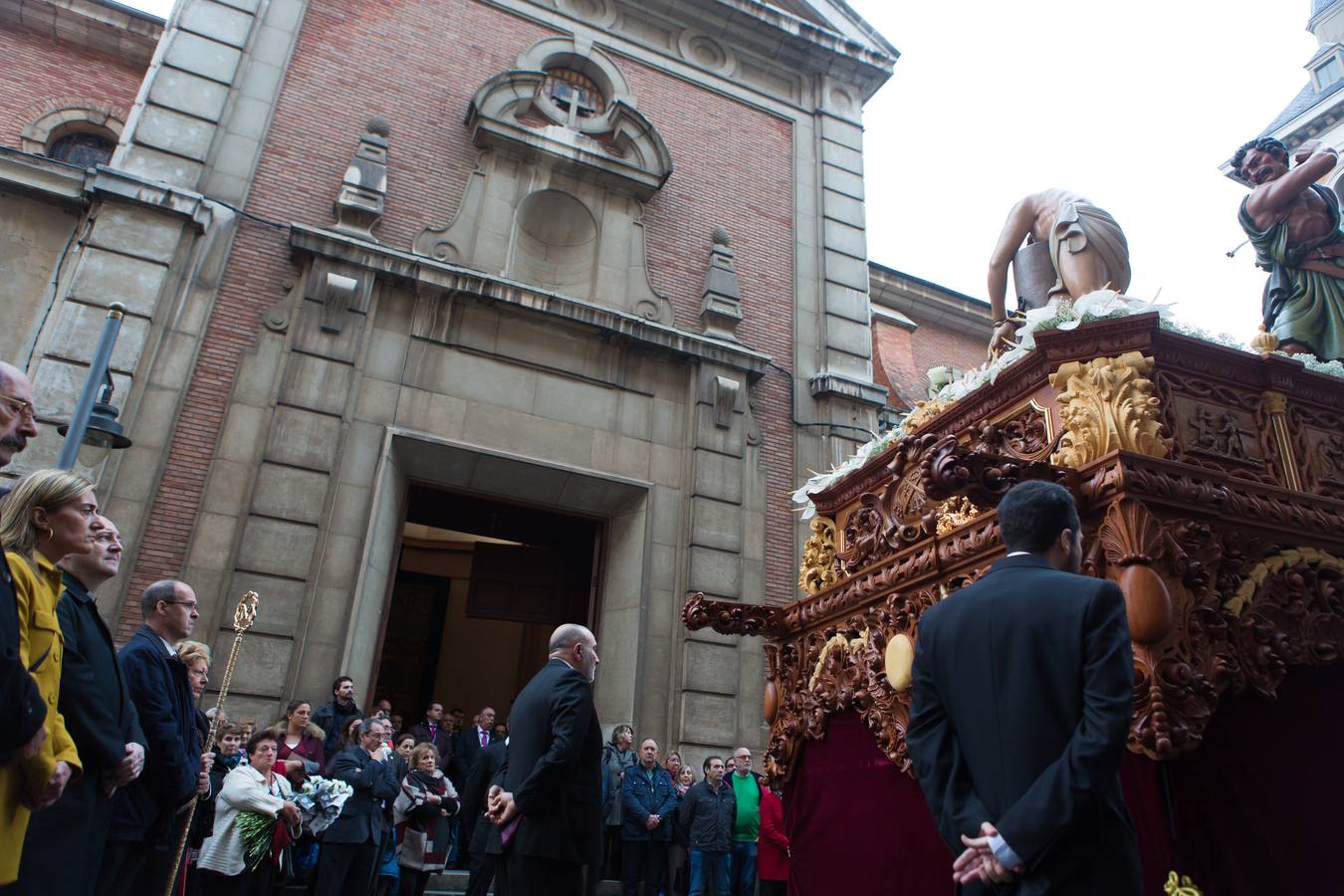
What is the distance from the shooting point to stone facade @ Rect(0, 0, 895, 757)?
33.5 ft

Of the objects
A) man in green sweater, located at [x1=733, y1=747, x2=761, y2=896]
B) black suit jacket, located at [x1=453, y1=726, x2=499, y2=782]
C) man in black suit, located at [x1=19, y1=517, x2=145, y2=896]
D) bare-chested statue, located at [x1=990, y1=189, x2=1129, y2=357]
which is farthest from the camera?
black suit jacket, located at [x1=453, y1=726, x2=499, y2=782]

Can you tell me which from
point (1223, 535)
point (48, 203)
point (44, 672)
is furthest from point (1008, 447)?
point (48, 203)

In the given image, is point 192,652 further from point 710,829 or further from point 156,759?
point 710,829

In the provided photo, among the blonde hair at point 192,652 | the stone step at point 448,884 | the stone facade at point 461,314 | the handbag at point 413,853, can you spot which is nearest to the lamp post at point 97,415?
the stone facade at point 461,314

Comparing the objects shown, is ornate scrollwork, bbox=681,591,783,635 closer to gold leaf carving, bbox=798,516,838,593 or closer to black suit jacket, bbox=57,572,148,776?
gold leaf carving, bbox=798,516,838,593

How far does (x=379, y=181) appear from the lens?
1238 centimetres

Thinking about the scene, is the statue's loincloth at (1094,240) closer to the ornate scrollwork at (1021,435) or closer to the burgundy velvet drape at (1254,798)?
the ornate scrollwork at (1021,435)

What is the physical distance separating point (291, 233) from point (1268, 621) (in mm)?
11346

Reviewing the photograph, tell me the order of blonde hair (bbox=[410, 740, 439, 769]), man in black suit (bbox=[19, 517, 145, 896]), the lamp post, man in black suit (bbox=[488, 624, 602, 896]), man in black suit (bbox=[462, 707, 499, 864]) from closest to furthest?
man in black suit (bbox=[19, 517, 145, 896])
man in black suit (bbox=[488, 624, 602, 896])
the lamp post
blonde hair (bbox=[410, 740, 439, 769])
man in black suit (bbox=[462, 707, 499, 864])

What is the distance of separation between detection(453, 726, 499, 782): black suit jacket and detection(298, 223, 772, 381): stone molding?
223 inches

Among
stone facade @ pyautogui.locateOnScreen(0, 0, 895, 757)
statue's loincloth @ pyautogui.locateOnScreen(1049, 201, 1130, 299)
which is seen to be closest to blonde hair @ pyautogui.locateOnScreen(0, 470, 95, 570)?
statue's loincloth @ pyautogui.locateOnScreen(1049, 201, 1130, 299)

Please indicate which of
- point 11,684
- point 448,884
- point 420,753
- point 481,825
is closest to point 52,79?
point 420,753

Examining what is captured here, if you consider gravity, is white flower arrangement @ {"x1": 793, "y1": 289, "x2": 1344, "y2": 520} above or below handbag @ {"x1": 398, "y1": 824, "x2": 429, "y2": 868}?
above

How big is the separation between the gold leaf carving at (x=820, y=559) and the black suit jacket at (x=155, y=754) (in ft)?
10.8
